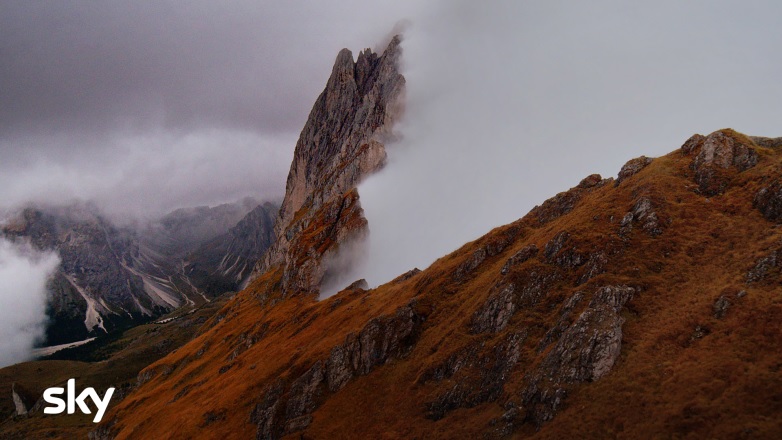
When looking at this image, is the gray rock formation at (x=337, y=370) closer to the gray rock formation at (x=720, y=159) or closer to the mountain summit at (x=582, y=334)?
the mountain summit at (x=582, y=334)

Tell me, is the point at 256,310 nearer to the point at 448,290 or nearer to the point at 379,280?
the point at 379,280

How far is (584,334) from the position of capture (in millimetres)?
41656

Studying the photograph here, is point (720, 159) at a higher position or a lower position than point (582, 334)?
higher

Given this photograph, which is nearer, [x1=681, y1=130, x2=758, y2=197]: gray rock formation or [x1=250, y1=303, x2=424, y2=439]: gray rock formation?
[x1=681, y1=130, x2=758, y2=197]: gray rock formation

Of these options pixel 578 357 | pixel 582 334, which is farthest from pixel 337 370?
pixel 582 334

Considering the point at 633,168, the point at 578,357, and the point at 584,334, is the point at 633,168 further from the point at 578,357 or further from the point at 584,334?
the point at 578,357

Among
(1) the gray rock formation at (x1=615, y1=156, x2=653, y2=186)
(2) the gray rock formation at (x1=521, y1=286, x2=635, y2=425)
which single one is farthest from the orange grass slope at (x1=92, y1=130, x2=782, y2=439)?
(1) the gray rock formation at (x1=615, y1=156, x2=653, y2=186)

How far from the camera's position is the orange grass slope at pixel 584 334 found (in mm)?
33250

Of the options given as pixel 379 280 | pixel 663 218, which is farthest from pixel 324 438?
pixel 379 280

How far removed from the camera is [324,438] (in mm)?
55000

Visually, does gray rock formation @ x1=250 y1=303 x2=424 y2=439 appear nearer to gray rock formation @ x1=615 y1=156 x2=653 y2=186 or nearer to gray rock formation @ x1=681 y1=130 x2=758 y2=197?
gray rock formation @ x1=615 y1=156 x2=653 y2=186

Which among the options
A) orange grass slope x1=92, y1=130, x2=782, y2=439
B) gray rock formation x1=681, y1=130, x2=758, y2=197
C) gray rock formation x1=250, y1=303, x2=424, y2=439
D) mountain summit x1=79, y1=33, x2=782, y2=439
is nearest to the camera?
orange grass slope x1=92, y1=130, x2=782, y2=439

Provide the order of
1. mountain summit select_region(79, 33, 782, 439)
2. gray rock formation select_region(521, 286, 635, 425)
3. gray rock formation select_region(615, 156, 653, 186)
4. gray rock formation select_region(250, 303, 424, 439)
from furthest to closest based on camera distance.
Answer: gray rock formation select_region(615, 156, 653, 186) < gray rock formation select_region(250, 303, 424, 439) < gray rock formation select_region(521, 286, 635, 425) < mountain summit select_region(79, 33, 782, 439)

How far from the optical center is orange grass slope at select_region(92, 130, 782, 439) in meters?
33.2
